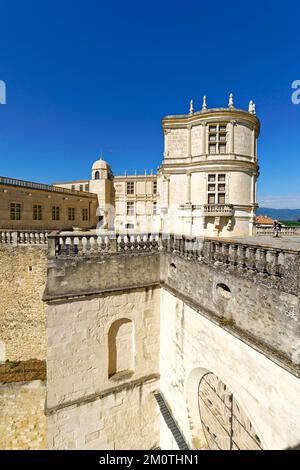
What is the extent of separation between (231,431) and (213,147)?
1551 cm

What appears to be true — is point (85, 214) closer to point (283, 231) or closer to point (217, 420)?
point (283, 231)

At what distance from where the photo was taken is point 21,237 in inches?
471

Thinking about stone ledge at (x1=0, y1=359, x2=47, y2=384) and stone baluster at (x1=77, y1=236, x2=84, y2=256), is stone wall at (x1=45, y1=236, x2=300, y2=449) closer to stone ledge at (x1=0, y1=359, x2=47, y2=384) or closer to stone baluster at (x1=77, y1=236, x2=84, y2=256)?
stone baluster at (x1=77, y1=236, x2=84, y2=256)

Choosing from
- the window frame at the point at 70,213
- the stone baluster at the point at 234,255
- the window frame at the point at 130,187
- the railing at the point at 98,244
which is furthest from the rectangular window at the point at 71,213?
the stone baluster at the point at 234,255

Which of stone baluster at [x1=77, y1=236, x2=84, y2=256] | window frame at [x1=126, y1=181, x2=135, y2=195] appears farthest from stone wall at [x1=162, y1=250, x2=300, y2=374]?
window frame at [x1=126, y1=181, x2=135, y2=195]

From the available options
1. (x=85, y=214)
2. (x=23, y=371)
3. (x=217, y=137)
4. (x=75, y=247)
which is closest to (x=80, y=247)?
(x=75, y=247)

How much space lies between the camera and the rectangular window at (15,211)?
16688 millimetres

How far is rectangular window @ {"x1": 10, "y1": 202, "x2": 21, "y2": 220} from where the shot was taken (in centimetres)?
1669

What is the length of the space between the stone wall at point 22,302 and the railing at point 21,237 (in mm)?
288

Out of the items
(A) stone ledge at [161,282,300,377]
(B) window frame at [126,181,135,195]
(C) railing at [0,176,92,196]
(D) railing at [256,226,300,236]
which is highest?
(B) window frame at [126,181,135,195]

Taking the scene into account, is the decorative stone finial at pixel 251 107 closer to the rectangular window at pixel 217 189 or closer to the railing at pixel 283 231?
the rectangular window at pixel 217 189

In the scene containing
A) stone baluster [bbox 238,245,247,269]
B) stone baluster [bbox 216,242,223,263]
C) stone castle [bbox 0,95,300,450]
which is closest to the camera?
stone castle [bbox 0,95,300,450]

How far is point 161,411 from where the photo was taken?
7.77 metres

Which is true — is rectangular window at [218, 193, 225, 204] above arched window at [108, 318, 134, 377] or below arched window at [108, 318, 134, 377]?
above
